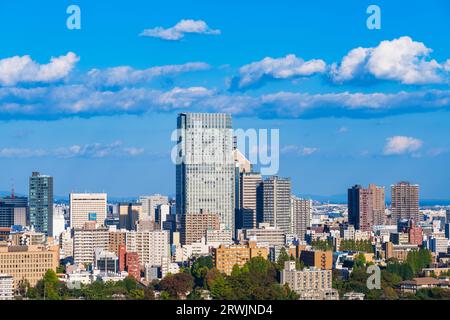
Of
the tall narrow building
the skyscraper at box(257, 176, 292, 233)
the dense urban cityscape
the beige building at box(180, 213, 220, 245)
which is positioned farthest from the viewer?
the tall narrow building

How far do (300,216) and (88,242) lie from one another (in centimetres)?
606

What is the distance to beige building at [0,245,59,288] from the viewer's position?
13.9 metres

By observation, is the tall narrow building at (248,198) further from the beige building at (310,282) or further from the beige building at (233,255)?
the beige building at (310,282)

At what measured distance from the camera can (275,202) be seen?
76.0 feet

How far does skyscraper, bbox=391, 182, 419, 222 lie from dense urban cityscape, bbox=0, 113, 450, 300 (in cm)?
4

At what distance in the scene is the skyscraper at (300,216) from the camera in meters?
22.8

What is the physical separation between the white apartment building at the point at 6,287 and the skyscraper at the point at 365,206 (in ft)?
35.4

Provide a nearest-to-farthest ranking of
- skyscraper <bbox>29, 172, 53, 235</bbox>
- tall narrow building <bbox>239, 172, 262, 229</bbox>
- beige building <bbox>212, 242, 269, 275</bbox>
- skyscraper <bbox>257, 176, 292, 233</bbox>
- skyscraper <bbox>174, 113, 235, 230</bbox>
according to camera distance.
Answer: beige building <bbox>212, 242, 269, 275</bbox> < skyscraper <bbox>174, 113, 235, 230</bbox> < skyscraper <bbox>29, 172, 53, 235</bbox> < skyscraper <bbox>257, 176, 292, 233</bbox> < tall narrow building <bbox>239, 172, 262, 229</bbox>

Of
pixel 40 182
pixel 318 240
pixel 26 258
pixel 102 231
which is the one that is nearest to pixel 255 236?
pixel 318 240

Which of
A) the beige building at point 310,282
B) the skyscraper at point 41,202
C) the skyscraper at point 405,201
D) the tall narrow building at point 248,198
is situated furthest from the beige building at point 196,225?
the beige building at point 310,282

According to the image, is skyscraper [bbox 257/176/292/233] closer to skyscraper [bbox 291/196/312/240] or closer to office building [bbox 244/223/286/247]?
skyscraper [bbox 291/196/312/240]

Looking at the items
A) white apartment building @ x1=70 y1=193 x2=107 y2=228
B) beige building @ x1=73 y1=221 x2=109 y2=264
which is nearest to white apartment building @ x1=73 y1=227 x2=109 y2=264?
beige building @ x1=73 y1=221 x2=109 y2=264
